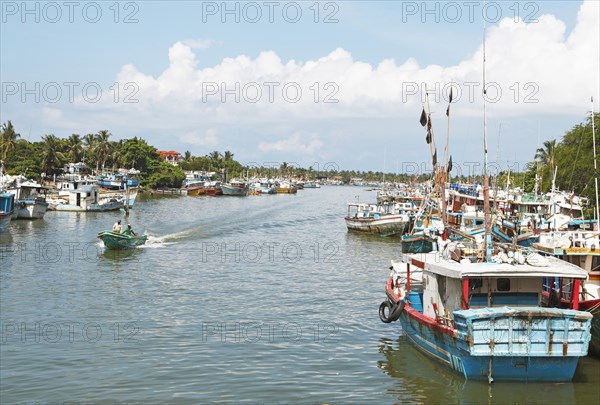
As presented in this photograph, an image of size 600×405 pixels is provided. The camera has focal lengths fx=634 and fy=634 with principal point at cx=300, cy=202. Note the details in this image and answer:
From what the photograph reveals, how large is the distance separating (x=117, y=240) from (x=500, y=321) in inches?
1248

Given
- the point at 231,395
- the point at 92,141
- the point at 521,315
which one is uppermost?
the point at 92,141

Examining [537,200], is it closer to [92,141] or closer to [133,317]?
[133,317]

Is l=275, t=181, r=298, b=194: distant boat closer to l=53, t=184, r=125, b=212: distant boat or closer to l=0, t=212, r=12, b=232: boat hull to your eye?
l=53, t=184, r=125, b=212: distant boat

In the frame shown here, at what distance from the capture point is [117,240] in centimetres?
4234

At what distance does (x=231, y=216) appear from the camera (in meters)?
75.2

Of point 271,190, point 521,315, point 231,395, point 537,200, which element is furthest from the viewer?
point 271,190

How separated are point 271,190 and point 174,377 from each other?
137477 millimetres

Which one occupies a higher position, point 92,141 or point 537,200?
point 92,141

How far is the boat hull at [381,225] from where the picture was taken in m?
58.1

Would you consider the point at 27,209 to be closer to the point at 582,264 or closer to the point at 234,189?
the point at 582,264

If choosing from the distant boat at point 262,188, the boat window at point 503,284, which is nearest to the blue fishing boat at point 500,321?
the boat window at point 503,284

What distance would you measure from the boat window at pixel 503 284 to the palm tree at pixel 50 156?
104 meters

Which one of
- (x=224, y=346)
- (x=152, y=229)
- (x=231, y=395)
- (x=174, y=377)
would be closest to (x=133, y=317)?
(x=224, y=346)

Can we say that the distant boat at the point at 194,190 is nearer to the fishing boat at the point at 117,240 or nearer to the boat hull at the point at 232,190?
the boat hull at the point at 232,190
